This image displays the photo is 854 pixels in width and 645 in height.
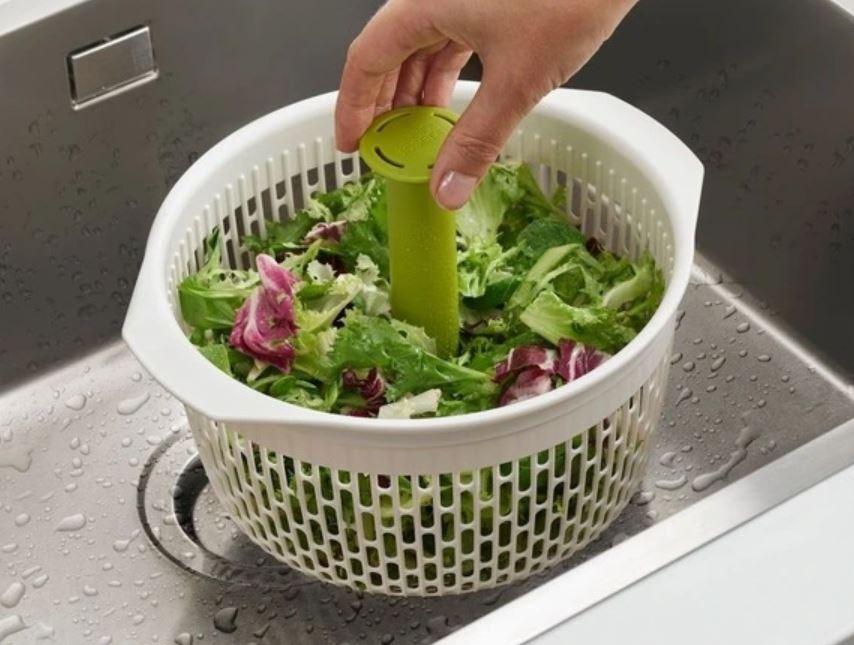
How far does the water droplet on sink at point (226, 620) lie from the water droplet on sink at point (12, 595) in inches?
5.2

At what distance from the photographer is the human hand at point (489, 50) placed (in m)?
0.74

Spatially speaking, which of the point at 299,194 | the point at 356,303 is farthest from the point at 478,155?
the point at 299,194

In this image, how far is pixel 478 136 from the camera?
767mm

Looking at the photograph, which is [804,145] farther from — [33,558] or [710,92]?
[33,558]

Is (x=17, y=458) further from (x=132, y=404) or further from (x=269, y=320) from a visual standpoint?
(x=269, y=320)

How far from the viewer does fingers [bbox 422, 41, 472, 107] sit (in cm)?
89

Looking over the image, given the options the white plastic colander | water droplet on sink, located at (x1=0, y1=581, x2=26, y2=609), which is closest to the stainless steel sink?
water droplet on sink, located at (x1=0, y1=581, x2=26, y2=609)

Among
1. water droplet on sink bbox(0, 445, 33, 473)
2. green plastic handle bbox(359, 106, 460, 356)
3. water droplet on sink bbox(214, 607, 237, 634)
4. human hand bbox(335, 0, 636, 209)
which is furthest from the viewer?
water droplet on sink bbox(0, 445, 33, 473)

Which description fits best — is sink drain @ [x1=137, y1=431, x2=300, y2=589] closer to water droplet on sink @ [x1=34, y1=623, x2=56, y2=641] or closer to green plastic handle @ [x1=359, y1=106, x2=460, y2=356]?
water droplet on sink @ [x1=34, y1=623, x2=56, y2=641]

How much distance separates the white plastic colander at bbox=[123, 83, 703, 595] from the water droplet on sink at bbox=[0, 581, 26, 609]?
0.60ft

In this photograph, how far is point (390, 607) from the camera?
991 mm

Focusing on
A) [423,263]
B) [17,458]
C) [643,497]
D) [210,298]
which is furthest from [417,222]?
[17,458]

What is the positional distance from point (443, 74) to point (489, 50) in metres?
0.15

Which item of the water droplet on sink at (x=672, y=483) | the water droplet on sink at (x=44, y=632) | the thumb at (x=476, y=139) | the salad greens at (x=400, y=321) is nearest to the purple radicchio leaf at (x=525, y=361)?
the salad greens at (x=400, y=321)
